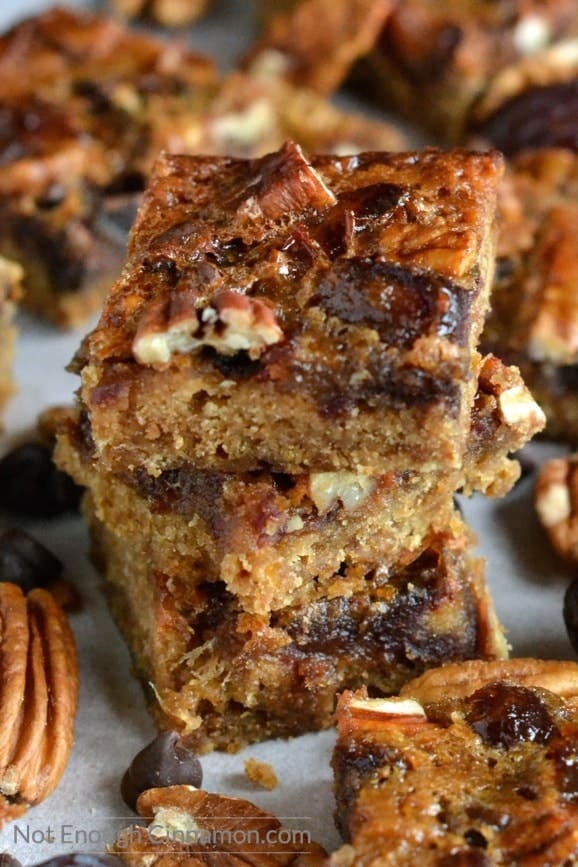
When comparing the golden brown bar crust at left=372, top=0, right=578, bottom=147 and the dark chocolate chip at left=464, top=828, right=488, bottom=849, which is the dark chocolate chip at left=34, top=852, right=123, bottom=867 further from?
the golden brown bar crust at left=372, top=0, right=578, bottom=147

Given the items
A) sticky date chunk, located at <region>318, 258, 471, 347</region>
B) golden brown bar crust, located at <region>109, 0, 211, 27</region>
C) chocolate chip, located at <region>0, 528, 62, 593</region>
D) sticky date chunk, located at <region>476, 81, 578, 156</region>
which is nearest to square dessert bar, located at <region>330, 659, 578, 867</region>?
sticky date chunk, located at <region>318, 258, 471, 347</region>

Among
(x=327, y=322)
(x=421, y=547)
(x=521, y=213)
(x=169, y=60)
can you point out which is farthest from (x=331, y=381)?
(x=169, y=60)

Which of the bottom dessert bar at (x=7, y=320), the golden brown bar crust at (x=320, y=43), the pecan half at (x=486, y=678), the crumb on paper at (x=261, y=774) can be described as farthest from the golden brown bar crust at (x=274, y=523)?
the golden brown bar crust at (x=320, y=43)

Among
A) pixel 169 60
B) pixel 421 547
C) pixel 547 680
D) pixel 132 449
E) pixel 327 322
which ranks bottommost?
pixel 547 680

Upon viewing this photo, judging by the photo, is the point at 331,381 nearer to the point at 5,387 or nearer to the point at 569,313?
the point at 569,313

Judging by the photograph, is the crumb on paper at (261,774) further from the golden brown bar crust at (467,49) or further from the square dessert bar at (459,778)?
the golden brown bar crust at (467,49)

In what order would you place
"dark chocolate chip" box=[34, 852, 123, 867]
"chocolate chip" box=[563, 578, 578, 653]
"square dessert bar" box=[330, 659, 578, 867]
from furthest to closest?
"chocolate chip" box=[563, 578, 578, 653]
"dark chocolate chip" box=[34, 852, 123, 867]
"square dessert bar" box=[330, 659, 578, 867]

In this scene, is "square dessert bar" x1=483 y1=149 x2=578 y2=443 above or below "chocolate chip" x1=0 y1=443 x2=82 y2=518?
above
